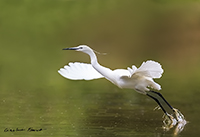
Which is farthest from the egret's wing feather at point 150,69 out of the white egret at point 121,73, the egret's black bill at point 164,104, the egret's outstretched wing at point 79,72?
the egret's outstretched wing at point 79,72

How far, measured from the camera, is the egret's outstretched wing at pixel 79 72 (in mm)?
8148

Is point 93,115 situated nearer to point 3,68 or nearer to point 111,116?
point 111,116

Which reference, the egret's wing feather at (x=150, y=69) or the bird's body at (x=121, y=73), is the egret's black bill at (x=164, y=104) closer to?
the bird's body at (x=121, y=73)

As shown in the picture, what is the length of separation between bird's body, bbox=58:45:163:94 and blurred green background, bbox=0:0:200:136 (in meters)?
0.68

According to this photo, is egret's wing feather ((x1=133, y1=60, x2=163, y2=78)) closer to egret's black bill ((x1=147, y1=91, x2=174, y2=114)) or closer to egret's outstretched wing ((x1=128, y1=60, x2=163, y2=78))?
egret's outstretched wing ((x1=128, y1=60, x2=163, y2=78))

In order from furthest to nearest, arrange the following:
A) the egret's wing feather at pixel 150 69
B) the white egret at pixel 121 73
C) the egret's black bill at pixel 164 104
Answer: the egret's black bill at pixel 164 104
the white egret at pixel 121 73
the egret's wing feather at pixel 150 69

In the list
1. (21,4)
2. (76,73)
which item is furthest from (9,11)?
(76,73)

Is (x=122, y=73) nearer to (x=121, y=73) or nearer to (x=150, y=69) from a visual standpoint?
(x=121, y=73)

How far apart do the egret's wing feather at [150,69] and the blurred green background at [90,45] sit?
1.31 meters

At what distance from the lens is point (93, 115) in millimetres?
8367

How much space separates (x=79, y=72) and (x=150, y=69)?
1.31m

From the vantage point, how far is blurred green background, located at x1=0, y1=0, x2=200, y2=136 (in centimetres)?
1010

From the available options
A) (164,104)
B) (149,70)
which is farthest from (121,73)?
(164,104)

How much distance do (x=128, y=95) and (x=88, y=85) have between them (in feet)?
Answer: 6.26
